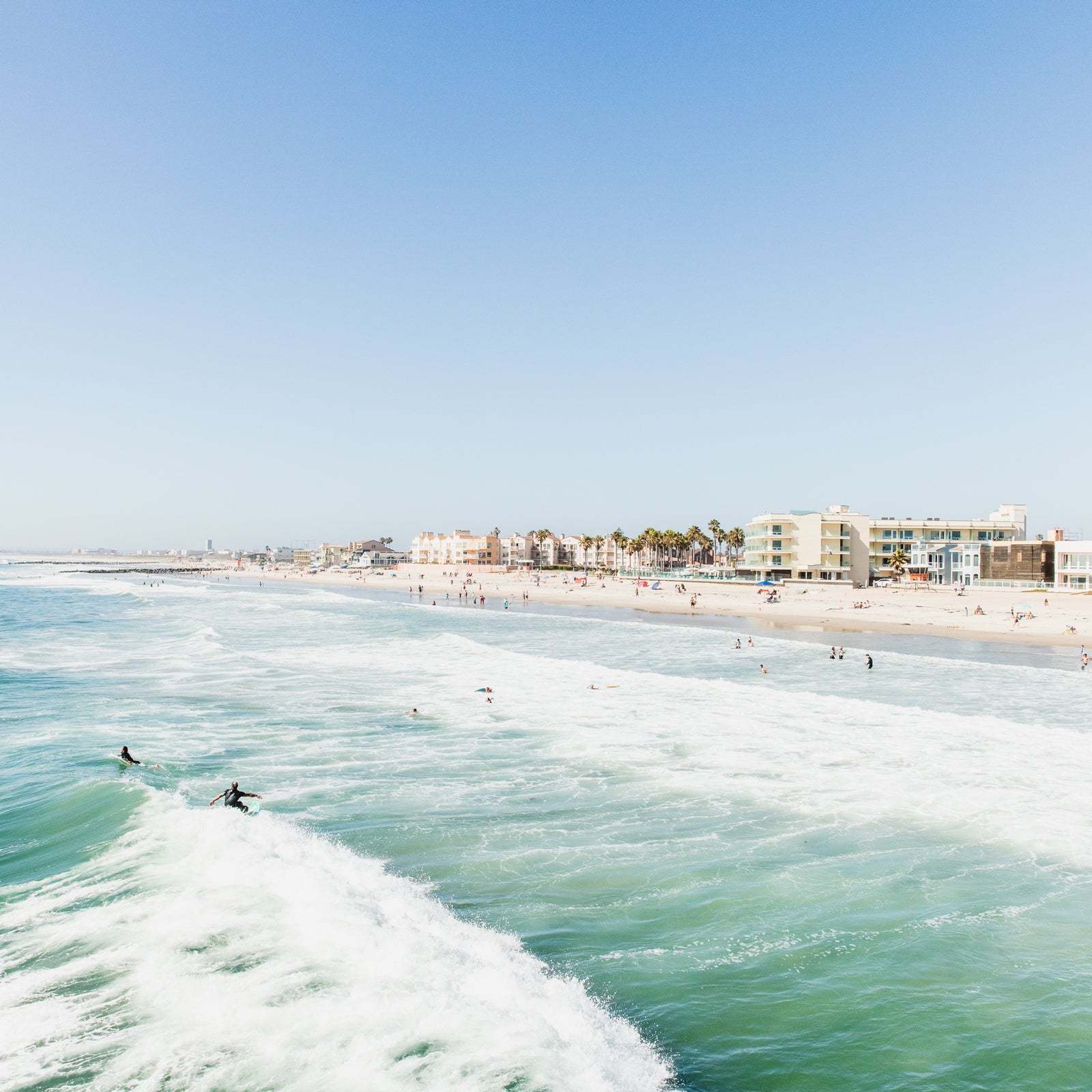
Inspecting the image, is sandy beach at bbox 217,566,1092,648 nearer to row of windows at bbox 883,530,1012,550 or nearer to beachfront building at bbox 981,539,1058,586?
beachfront building at bbox 981,539,1058,586

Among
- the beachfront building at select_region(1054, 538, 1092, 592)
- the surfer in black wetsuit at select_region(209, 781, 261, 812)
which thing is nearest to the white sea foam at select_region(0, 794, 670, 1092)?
the surfer in black wetsuit at select_region(209, 781, 261, 812)

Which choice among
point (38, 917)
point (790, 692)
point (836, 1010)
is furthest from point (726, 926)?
point (790, 692)

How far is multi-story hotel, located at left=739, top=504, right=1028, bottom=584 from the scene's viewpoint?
10400 cm

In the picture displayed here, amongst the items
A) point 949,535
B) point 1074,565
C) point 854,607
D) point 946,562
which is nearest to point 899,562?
point 946,562

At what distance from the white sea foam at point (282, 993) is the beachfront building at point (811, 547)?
9864 cm

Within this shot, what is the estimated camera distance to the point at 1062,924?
12.0 metres

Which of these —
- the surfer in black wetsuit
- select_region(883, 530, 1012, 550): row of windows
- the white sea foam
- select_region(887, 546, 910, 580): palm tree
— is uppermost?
select_region(883, 530, 1012, 550): row of windows

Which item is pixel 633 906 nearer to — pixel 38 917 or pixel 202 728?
pixel 38 917

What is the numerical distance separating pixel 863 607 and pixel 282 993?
6927 cm

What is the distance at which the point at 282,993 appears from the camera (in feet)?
32.8

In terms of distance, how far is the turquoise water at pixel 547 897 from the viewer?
891 centimetres

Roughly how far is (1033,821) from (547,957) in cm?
1166

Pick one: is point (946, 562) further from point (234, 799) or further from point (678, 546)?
point (234, 799)

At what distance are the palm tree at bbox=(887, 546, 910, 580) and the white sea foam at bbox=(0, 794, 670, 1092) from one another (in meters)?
103
